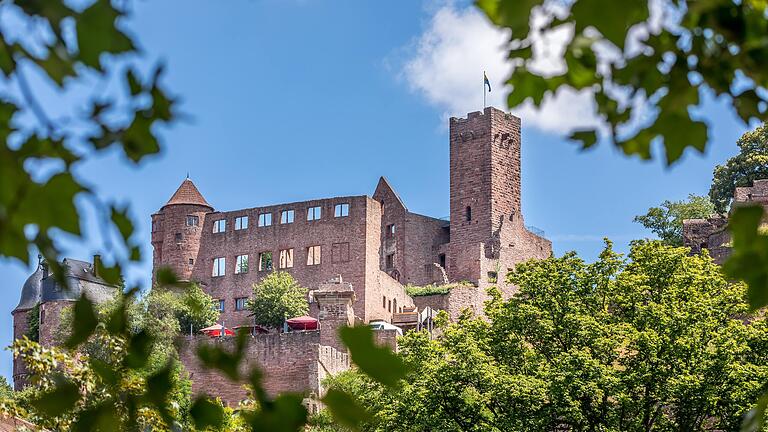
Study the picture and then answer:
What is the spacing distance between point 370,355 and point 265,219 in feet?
201

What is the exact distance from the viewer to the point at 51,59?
2.89 meters

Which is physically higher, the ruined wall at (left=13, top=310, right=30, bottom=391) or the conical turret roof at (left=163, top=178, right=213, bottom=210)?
the conical turret roof at (left=163, top=178, right=213, bottom=210)

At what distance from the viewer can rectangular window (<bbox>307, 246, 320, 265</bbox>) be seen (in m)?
→ 61.4

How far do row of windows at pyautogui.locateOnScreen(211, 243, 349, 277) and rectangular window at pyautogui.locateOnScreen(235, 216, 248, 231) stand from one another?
58.7 inches

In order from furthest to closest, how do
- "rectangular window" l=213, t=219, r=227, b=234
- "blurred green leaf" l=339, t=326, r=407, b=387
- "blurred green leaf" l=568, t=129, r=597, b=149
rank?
"rectangular window" l=213, t=219, r=227, b=234 < "blurred green leaf" l=568, t=129, r=597, b=149 < "blurred green leaf" l=339, t=326, r=407, b=387

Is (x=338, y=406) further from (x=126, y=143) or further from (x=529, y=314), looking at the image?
(x=529, y=314)

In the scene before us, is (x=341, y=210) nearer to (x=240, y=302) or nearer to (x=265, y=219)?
(x=265, y=219)

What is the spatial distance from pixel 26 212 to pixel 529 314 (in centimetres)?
3026

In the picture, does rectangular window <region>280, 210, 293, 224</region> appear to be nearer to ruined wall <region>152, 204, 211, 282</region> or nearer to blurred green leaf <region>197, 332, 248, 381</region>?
ruined wall <region>152, 204, 211, 282</region>

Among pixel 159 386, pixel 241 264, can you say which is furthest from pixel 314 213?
pixel 159 386

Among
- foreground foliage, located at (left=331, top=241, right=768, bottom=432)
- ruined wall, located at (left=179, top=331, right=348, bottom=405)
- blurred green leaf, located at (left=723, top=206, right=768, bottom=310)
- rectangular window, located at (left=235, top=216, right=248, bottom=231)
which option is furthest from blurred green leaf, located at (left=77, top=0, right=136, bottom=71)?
rectangular window, located at (left=235, top=216, right=248, bottom=231)

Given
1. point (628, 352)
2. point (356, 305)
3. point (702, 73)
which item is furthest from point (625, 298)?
point (702, 73)

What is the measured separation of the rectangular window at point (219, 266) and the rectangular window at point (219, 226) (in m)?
1.54

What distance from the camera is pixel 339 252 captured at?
60844 mm
